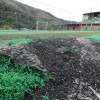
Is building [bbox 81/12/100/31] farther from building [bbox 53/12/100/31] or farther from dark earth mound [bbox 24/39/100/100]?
dark earth mound [bbox 24/39/100/100]

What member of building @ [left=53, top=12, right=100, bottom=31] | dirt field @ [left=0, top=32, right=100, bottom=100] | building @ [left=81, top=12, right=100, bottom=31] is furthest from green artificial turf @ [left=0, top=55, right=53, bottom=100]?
building @ [left=81, top=12, right=100, bottom=31]

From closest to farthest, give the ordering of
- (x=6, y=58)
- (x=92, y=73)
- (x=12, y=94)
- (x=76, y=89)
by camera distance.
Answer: (x=12, y=94)
(x=76, y=89)
(x=6, y=58)
(x=92, y=73)

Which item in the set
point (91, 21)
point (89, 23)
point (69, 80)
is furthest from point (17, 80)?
point (89, 23)

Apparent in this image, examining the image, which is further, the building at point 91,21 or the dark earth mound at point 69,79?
the building at point 91,21

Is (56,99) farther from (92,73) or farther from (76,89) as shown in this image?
(92,73)

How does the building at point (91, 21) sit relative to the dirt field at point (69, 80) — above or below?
above

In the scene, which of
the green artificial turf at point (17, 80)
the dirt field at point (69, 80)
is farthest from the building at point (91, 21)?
the green artificial turf at point (17, 80)

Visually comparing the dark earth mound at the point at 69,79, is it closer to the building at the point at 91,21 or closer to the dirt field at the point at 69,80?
the dirt field at the point at 69,80

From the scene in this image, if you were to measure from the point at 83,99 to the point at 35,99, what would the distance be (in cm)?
70

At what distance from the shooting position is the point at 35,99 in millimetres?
1274

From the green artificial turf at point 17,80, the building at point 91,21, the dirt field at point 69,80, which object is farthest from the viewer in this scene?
the building at point 91,21

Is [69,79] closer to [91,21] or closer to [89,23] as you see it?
[91,21]

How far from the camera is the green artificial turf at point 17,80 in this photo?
1.20 metres

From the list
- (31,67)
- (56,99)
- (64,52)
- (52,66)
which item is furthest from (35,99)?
(64,52)
